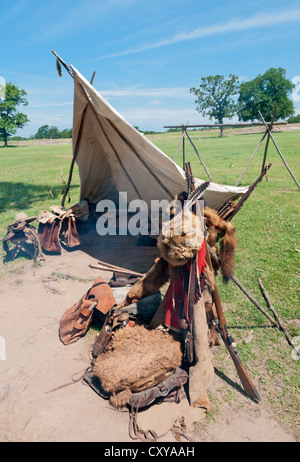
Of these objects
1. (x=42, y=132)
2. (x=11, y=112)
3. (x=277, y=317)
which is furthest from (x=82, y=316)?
(x=42, y=132)

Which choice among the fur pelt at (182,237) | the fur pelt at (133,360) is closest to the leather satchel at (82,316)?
the fur pelt at (133,360)

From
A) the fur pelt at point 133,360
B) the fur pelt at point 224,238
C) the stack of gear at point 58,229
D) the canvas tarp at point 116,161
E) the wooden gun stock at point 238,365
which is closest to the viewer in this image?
the fur pelt at point 133,360

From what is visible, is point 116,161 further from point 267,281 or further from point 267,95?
point 267,95

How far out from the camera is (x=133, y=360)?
322cm

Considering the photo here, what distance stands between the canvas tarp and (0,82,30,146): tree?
4481 centimetres

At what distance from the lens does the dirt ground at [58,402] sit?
278cm

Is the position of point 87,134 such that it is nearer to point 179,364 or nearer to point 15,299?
point 15,299

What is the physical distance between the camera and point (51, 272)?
19.7ft

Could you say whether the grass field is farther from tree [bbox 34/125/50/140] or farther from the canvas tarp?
tree [bbox 34/125/50/140]

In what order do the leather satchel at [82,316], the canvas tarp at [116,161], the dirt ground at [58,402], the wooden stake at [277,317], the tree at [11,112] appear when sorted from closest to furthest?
the dirt ground at [58,402] → the wooden stake at [277,317] → the leather satchel at [82,316] → the canvas tarp at [116,161] → the tree at [11,112]

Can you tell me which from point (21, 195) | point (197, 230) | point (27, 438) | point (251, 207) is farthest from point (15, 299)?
point (21, 195)

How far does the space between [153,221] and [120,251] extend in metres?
1.05

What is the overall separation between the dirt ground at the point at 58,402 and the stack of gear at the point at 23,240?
4.25 feet

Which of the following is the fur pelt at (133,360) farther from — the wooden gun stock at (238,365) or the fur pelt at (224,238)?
the fur pelt at (224,238)
